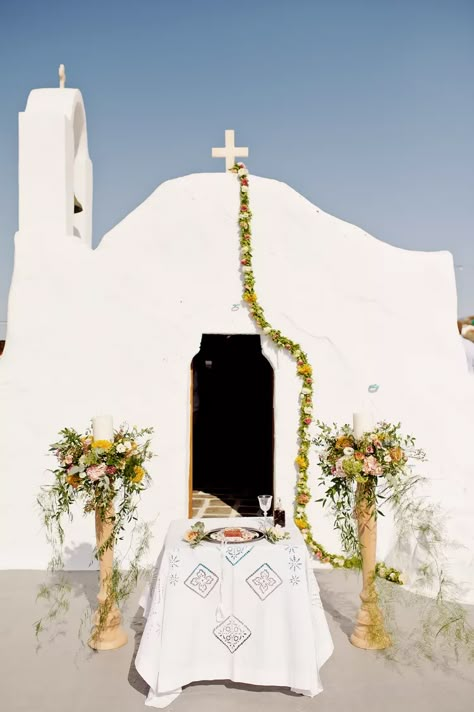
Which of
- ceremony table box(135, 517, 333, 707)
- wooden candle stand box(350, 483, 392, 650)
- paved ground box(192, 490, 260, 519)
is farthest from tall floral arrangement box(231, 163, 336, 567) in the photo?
ceremony table box(135, 517, 333, 707)

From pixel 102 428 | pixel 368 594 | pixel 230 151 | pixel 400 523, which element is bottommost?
pixel 368 594

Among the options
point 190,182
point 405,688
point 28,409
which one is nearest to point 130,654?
point 405,688

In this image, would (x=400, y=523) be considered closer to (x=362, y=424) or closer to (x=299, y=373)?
(x=299, y=373)

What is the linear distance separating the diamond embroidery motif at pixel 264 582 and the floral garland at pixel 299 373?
2.52 m

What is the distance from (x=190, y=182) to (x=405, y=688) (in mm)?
5264

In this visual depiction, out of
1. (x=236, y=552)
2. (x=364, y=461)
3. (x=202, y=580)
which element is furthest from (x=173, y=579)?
(x=364, y=461)

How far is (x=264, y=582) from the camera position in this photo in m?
3.71

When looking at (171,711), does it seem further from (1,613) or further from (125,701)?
(1,613)

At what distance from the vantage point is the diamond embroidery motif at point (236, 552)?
12.3 feet

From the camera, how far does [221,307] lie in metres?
6.48

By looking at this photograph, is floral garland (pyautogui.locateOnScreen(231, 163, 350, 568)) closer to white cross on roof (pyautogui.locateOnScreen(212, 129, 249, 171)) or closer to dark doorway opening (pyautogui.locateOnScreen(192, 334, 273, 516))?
white cross on roof (pyautogui.locateOnScreen(212, 129, 249, 171))

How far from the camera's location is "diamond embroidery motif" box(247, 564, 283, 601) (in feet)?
12.1

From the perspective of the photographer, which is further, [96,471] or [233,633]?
[96,471]

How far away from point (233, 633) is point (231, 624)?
57 millimetres
